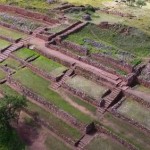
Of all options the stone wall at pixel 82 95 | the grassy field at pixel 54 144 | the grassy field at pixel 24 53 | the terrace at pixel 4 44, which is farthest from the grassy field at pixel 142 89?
the terrace at pixel 4 44

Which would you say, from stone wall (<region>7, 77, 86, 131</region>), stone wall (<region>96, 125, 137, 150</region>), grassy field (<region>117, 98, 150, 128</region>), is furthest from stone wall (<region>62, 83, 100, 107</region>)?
stone wall (<region>96, 125, 137, 150</region>)

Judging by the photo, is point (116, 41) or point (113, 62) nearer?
point (113, 62)

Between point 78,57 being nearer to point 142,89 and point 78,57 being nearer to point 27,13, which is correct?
point 142,89

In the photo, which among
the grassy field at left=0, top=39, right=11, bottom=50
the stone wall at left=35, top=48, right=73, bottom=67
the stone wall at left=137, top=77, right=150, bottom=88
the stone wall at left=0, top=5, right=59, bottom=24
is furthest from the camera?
the stone wall at left=0, top=5, right=59, bottom=24

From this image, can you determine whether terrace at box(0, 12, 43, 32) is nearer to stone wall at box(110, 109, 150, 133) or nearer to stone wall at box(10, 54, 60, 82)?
stone wall at box(10, 54, 60, 82)

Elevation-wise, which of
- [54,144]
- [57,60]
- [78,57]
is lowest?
[54,144]

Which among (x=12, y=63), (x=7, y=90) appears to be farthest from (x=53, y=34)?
(x=7, y=90)
